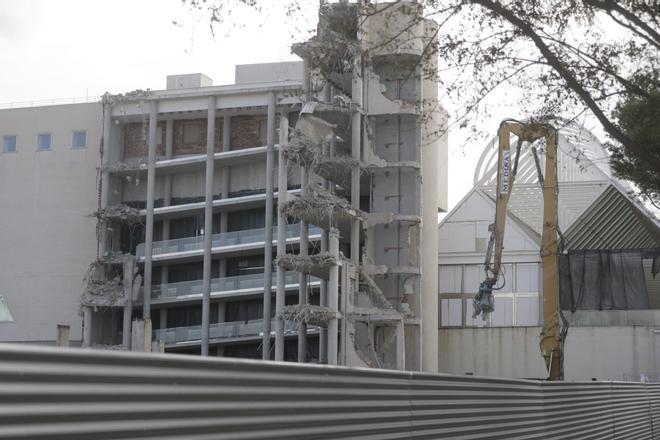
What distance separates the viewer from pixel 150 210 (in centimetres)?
6856

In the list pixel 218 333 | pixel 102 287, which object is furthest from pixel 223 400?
pixel 102 287

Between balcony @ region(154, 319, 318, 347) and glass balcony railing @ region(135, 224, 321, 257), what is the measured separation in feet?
16.5

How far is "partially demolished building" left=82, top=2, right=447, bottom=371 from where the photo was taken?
167 ft

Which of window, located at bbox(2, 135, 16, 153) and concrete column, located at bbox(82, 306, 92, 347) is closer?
concrete column, located at bbox(82, 306, 92, 347)

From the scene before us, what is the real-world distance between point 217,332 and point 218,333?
9cm

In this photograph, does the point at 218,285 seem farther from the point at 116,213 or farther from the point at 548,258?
the point at 548,258

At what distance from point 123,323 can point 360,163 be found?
23573 millimetres

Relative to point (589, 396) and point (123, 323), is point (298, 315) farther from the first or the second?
point (589, 396)

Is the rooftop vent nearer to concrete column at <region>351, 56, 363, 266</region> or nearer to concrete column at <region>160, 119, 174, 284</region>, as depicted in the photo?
concrete column at <region>160, 119, 174, 284</region>

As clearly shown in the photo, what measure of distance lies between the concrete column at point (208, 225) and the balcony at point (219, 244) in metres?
0.65

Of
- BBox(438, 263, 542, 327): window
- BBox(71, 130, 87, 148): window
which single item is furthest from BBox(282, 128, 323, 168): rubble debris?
BBox(71, 130, 87, 148): window

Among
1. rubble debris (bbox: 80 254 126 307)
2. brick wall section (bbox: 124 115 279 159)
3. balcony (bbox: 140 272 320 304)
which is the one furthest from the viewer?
brick wall section (bbox: 124 115 279 159)

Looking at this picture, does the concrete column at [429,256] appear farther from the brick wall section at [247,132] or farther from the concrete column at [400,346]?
the brick wall section at [247,132]

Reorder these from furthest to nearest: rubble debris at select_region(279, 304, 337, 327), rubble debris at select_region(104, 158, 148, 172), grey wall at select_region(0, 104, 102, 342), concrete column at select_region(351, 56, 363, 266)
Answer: grey wall at select_region(0, 104, 102, 342)
rubble debris at select_region(104, 158, 148, 172)
concrete column at select_region(351, 56, 363, 266)
rubble debris at select_region(279, 304, 337, 327)
